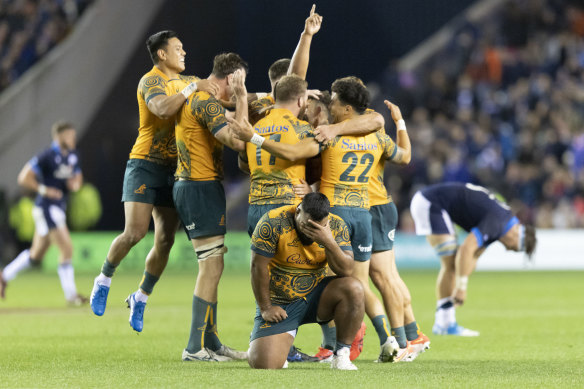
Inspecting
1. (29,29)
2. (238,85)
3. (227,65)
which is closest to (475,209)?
(227,65)

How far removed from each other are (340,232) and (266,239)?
0.62m

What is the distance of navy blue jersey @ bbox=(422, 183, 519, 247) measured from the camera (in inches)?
433

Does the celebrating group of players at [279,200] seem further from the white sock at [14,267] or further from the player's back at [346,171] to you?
the white sock at [14,267]

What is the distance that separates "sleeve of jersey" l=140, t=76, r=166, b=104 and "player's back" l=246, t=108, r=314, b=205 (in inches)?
40.2

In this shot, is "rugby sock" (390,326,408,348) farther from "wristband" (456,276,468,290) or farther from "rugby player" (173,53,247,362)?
"wristband" (456,276,468,290)

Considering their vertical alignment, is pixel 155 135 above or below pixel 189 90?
below

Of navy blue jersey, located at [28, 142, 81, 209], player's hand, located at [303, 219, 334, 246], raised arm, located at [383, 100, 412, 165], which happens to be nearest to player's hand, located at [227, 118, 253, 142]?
player's hand, located at [303, 219, 334, 246]

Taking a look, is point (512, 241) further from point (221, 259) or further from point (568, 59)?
point (568, 59)

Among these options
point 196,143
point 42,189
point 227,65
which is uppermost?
point 227,65

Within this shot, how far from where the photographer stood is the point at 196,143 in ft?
28.0

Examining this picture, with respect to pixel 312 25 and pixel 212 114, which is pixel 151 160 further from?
pixel 312 25

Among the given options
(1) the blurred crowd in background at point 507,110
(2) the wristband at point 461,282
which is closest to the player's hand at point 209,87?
(2) the wristband at point 461,282

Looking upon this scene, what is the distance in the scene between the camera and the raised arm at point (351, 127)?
809cm

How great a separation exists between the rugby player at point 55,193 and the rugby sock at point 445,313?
5601 millimetres
